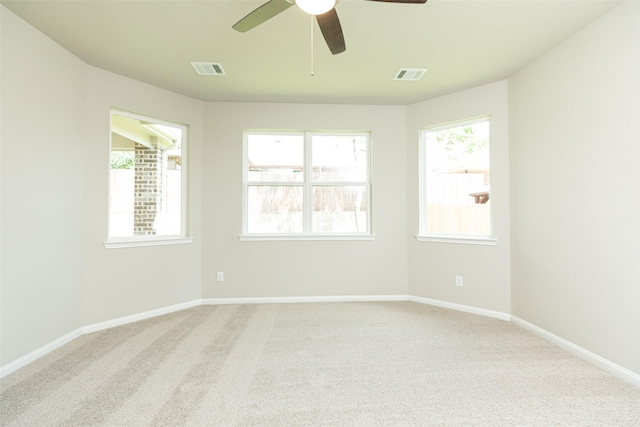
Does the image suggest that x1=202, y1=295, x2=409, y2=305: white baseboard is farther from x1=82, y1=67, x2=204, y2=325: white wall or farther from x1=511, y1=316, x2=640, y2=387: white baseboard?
x1=511, y1=316, x2=640, y2=387: white baseboard

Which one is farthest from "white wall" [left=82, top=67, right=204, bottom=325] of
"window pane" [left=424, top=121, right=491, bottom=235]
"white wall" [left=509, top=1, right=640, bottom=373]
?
"white wall" [left=509, top=1, right=640, bottom=373]

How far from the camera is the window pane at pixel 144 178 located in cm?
357

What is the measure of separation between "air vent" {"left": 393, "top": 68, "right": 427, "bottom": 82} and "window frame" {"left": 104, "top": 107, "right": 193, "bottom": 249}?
2.63 m

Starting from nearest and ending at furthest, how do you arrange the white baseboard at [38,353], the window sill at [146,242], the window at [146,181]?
1. the white baseboard at [38,353]
2. the window sill at [146,242]
3. the window at [146,181]

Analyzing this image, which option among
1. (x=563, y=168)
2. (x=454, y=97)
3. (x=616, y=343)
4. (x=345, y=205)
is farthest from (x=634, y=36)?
(x=345, y=205)

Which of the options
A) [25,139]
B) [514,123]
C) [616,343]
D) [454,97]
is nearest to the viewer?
[616,343]

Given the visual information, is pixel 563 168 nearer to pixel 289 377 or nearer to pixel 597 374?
pixel 597 374

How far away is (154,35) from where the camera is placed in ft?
8.72

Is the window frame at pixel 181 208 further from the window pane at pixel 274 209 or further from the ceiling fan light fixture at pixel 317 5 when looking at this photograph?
the ceiling fan light fixture at pixel 317 5

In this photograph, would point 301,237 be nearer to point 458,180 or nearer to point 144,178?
point 144,178

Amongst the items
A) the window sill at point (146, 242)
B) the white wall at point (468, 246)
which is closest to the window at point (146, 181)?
the window sill at point (146, 242)

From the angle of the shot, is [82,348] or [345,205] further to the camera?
[345,205]

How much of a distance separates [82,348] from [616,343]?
13.9ft

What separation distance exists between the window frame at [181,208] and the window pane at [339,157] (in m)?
1.64
